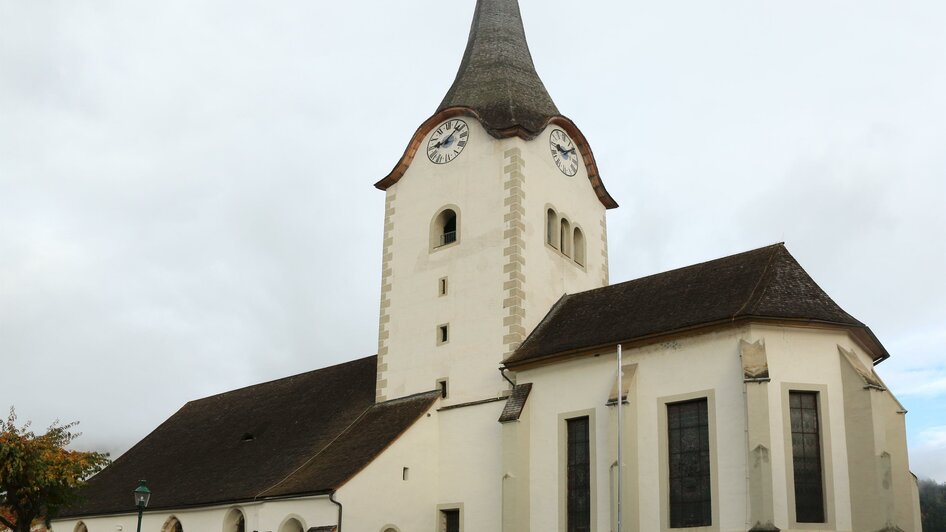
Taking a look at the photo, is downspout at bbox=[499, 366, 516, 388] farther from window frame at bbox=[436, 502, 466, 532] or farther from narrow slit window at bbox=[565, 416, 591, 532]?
window frame at bbox=[436, 502, 466, 532]

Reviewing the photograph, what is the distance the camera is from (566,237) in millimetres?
31531

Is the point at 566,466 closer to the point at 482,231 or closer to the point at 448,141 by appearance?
the point at 482,231

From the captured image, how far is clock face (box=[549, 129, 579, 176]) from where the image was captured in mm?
31922

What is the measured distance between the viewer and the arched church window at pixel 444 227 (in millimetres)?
31062

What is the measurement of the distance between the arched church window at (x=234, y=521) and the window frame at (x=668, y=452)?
12.3 m

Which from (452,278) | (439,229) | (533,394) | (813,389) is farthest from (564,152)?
(813,389)

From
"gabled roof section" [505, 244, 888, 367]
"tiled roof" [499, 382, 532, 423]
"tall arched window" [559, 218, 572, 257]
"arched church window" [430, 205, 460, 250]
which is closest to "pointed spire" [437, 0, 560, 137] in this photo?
"arched church window" [430, 205, 460, 250]

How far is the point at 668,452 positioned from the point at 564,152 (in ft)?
38.5

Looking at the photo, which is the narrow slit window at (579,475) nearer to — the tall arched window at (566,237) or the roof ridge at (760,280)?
the roof ridge at (760,280)

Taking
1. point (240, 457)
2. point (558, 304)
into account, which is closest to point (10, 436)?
point (240, 457)

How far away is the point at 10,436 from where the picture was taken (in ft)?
93.5

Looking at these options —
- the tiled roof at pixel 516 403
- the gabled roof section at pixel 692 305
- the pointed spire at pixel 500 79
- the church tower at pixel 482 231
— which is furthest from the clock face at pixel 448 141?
the tiled roof at pixel 516 403

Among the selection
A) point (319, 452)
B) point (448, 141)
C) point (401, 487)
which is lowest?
point (401, 487)

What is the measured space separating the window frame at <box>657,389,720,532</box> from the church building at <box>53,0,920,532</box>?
5 cm
